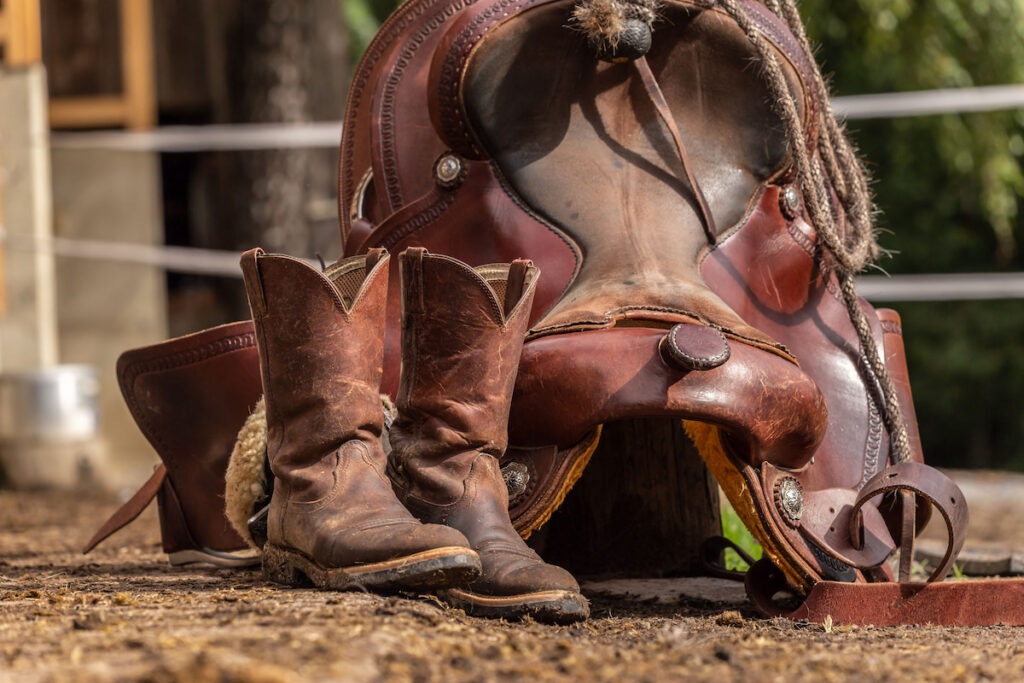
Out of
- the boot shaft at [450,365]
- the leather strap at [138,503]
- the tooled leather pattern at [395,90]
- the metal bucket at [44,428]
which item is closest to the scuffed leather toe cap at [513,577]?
the boot shaft at [450,365]

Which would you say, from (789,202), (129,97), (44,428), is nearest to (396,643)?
(789,202)

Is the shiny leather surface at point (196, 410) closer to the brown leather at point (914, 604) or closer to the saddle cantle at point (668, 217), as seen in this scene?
the saddle cantle at point (668, 217)

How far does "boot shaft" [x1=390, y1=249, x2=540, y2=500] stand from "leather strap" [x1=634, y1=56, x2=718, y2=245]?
0.52 m

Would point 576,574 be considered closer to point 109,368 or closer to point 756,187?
point 756,187

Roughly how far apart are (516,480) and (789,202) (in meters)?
0.73

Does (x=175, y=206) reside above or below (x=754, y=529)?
above

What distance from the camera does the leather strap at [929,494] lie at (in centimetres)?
182

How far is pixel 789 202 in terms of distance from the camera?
219 cm

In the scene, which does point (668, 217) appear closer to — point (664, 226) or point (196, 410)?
point (664, 226)

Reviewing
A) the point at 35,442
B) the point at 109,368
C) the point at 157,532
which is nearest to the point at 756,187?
the point at 157,532

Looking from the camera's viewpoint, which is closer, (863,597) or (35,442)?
(863,597)

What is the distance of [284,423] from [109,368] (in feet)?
19.0

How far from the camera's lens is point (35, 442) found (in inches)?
218

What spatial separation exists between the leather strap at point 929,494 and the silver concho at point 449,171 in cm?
81
